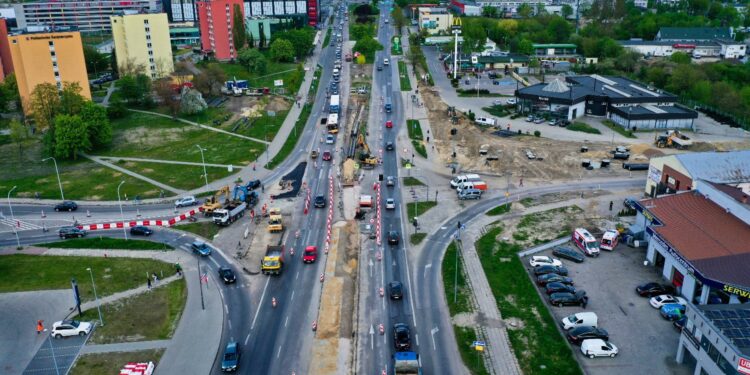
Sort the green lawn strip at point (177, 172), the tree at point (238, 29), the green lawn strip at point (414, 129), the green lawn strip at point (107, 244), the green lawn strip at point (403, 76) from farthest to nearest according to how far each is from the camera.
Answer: the tree at point (238, 29) → the green lawn strip at point (403, 76) → the green lawn strip at point (414, 129) → the green lawn strip at point (177, 172) → the green lawn strip at point (107, 244)

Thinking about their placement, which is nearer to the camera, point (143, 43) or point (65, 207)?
point (65, 207)

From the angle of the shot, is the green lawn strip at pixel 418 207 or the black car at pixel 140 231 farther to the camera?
the green lawn strip at pixel 418 207

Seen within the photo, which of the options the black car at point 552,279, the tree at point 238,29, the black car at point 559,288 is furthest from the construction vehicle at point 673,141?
the tree at point 238,29

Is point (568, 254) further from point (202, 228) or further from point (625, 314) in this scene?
point (202, 228)

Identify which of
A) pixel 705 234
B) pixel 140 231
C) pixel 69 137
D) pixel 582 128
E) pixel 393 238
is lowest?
pixel 140 231

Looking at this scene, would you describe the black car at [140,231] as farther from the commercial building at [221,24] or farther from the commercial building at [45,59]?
the commercial building at [221,24]

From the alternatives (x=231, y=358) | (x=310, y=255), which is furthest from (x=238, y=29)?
(x=231, y=358)

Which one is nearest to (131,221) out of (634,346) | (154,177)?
(154,177)

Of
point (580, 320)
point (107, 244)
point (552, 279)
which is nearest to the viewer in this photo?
point (580, 320)
